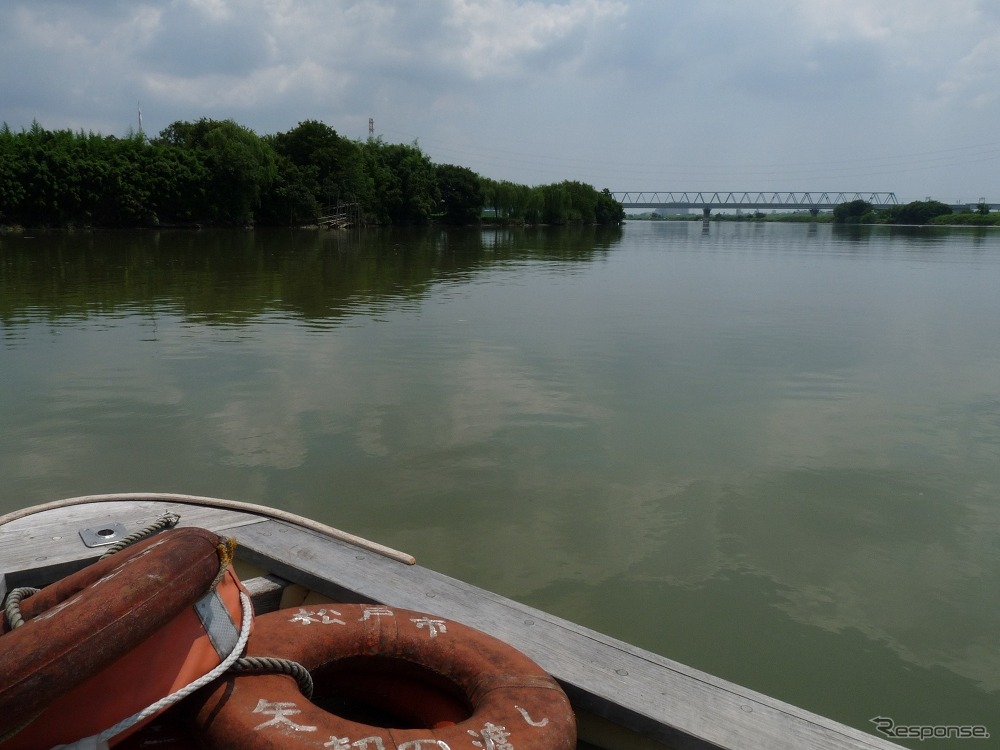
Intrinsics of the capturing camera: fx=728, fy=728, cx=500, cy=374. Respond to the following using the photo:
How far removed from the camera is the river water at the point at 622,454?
369cm

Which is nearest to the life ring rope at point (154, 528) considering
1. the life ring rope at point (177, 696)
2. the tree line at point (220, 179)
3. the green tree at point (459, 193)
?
the life ring rope at point (177, 696)

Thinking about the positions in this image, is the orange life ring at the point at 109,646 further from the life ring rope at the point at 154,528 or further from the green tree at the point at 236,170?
the green tree at the point at 236,170

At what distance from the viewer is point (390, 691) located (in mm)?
2117

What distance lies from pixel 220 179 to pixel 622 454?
47.7m

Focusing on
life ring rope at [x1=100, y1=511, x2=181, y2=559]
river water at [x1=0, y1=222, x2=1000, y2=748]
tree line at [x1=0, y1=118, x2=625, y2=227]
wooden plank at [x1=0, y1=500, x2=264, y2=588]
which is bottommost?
river water at [x1=0, y1=222, x2=1000, y2=748]

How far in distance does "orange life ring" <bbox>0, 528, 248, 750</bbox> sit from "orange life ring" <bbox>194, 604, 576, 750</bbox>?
0.53 feet

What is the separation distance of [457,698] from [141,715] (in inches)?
32.7

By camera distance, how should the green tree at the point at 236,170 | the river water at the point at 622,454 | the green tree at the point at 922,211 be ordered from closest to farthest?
the river water at the point at 622,454, the green tree at the point at 236,170, the green tree at the point at 922,211

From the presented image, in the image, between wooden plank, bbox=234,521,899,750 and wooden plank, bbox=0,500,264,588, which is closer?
wooden plank, bbox=234,521,899,750

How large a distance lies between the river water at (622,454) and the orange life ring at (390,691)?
1.72 metres

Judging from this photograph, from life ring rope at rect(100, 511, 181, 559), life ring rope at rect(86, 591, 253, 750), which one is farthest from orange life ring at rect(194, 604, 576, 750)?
life ring rope at rect(100, 511, 181, 559)

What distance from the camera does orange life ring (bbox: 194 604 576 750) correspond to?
5.52 feet

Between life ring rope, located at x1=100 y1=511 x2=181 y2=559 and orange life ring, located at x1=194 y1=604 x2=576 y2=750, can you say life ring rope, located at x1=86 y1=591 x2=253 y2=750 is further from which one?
life ring rope, located at x1=100 y1=511 x2=181 y2=559

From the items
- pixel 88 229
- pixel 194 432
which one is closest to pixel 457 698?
pixel 194 432
